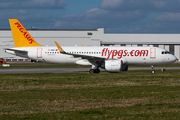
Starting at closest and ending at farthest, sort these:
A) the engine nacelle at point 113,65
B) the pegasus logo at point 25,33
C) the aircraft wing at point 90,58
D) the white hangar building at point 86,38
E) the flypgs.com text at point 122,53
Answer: the engine nacelle at point 113,65 → the aircraft wing at point 90,58 → the flypgs.com text at point 122,53 → the pegasus logo at point 25,33 → the white hangar building at point 86,38

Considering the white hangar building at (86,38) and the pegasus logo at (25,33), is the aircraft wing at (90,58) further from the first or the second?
the white hangar building at (86,38)

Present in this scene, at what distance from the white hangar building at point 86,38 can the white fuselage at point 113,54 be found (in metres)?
51.0

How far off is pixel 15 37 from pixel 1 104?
90.9 feet

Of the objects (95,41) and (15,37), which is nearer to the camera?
(15,37)

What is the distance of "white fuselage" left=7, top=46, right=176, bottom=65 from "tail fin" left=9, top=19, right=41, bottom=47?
1.67 m

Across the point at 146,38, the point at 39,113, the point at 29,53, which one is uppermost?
the point at 146,38

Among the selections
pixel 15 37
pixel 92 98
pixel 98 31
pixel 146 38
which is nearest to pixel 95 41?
pixel 98 31

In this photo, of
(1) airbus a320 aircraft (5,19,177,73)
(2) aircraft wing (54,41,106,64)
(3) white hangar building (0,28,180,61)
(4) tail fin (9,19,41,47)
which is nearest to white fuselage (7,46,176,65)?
(1) airbus a320 aircraft (5,19,177,73)

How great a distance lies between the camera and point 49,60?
3859cm

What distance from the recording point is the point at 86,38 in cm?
9525

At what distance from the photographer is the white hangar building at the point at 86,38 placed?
311 ft

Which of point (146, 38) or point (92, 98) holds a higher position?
point (146, 38)

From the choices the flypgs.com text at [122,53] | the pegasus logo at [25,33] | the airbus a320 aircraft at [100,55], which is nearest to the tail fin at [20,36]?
the pegasus logo at [25,33]

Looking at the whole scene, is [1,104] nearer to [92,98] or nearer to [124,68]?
[92,98]
